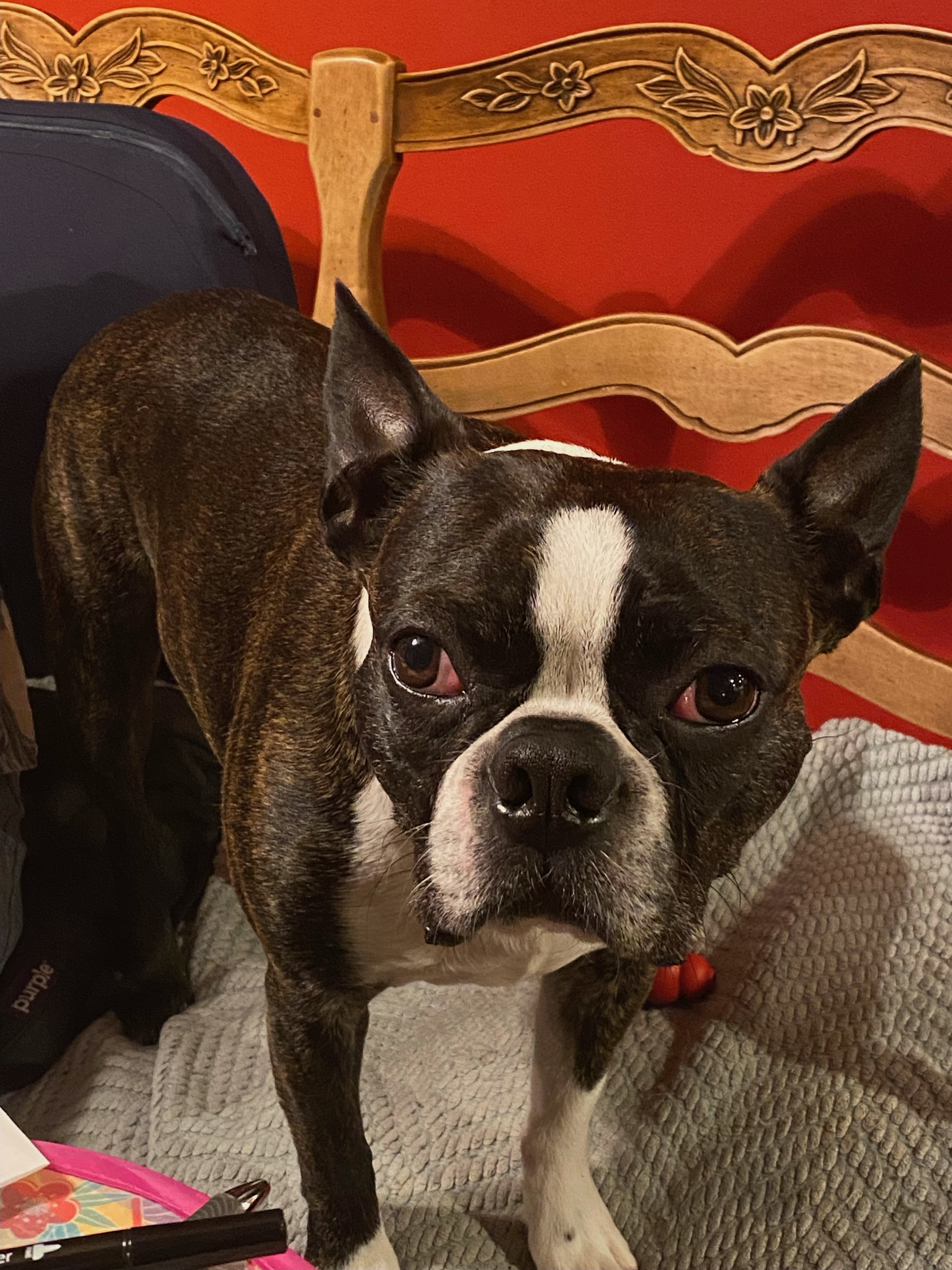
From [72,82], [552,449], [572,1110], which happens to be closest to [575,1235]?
[572,1110]

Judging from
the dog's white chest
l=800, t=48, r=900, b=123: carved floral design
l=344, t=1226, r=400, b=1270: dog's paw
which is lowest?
l=344, t=1226, r=400, b=1270: dog's paw

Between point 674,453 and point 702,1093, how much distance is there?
1164mm

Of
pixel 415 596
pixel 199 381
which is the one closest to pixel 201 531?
pixel 199 381

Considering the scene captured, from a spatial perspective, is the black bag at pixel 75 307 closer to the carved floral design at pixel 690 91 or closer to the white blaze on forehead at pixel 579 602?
the carved floral design at pixel 690 91

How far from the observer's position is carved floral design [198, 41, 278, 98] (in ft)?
6.03

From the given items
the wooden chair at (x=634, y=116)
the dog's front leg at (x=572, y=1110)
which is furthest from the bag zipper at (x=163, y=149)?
the dog's front leg at (x=572, y=1110)

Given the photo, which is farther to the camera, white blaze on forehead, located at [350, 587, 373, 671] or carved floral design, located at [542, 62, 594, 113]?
carved floral design, located at [542, 62, 594, 113]

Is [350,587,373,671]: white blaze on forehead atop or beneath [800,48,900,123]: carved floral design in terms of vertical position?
beneath

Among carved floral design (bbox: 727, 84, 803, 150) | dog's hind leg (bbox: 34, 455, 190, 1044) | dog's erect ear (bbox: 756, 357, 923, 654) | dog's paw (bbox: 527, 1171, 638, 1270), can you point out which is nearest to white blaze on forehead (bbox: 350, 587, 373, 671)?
dog's erect ear (bbox: 756, 357, 923, 654)

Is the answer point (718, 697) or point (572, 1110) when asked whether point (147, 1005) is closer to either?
point (572, 1110)

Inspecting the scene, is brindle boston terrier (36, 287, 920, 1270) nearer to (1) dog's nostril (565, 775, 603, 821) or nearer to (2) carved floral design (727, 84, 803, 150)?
(1) dog's nostril (565, 775, 603, 821)

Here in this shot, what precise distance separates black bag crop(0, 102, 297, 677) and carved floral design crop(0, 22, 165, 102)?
269mm

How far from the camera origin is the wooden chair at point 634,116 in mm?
1479

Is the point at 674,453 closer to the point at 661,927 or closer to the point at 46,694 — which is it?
the point at 46,694
